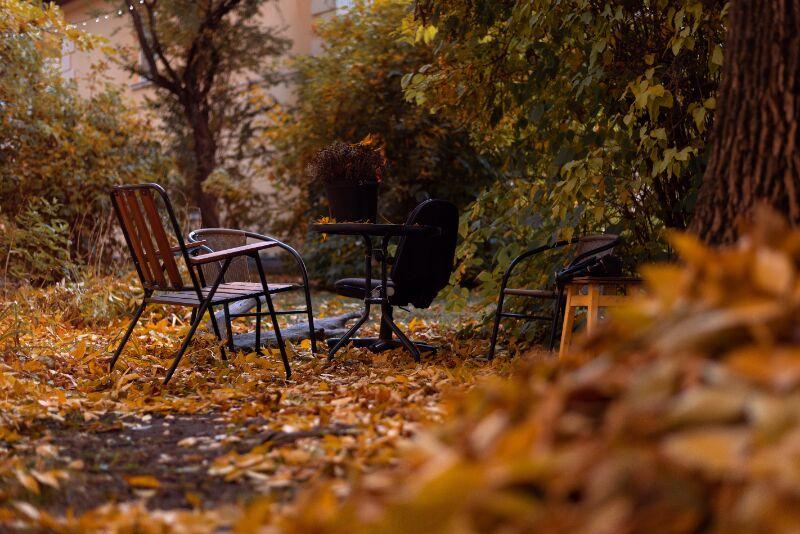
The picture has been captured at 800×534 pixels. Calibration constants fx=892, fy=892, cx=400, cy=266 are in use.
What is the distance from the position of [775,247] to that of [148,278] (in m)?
3.62

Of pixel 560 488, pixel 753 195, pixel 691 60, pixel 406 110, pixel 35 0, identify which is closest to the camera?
pixel 560 488

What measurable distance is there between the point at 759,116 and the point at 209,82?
12722mm

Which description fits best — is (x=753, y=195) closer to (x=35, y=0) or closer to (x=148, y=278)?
(x=148, y=278)

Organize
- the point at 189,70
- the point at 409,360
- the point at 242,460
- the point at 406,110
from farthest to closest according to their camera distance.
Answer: the point at 189,70 → the point at 406,110 → the point at 409,360 → the point at 242,460

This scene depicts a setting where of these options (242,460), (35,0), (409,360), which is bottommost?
(409,360)

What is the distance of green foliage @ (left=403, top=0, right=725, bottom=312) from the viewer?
173 inches

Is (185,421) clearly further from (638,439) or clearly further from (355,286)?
(638,439)

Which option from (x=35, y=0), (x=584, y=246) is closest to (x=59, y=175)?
(x=35, y=0)

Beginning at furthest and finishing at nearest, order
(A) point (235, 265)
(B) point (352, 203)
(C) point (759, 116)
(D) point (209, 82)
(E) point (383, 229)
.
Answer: (D) point (209, 82)
(A) point (235, 265)
(B) point (352, 203)
(E) point (383, 229)
(C) point (759, 116)

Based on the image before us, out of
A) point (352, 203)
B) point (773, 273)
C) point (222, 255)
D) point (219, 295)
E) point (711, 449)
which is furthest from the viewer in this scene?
point (352, 203)

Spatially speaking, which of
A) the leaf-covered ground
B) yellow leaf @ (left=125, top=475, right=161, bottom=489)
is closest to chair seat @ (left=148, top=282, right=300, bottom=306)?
the leaf-covered ground

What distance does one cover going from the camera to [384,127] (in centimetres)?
1091

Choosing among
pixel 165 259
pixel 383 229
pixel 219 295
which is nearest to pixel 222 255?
pixel 165 259

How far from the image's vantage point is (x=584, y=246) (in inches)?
193
